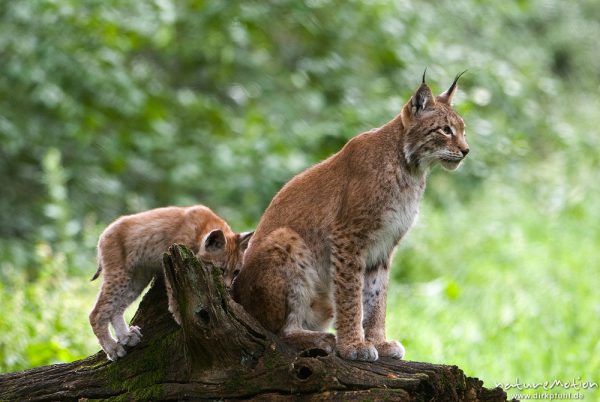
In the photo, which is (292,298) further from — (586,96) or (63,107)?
(586,96)

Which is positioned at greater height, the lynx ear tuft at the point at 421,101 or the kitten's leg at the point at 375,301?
the lynx ear tuft at the point at 421,101

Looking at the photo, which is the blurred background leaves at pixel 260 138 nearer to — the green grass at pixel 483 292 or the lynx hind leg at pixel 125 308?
the green grass at pixel 483 292

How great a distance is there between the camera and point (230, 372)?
4.52 metres

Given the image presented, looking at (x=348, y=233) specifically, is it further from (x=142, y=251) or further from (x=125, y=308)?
(x=125, y=308)

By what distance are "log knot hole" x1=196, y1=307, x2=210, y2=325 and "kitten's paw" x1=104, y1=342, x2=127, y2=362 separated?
89cm

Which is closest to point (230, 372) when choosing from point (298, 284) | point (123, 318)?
point (298, 284)

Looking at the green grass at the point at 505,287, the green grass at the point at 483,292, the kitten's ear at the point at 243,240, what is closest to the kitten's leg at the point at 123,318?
the kitten's ear at the point at 243,240

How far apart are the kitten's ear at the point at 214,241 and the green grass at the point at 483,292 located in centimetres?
223

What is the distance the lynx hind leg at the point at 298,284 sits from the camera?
203 inches

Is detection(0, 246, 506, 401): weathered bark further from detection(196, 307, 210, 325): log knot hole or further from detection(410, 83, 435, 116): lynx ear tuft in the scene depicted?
detection(410, 83, 435, 116): lynx ear tuft

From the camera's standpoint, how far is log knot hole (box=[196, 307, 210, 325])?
4379mm

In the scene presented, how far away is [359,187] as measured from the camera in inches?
211

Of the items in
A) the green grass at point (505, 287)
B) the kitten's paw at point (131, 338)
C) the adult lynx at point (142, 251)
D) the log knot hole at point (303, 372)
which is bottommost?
the log knot hole at point (303, 372)

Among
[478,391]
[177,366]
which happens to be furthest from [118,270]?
[478,391]
